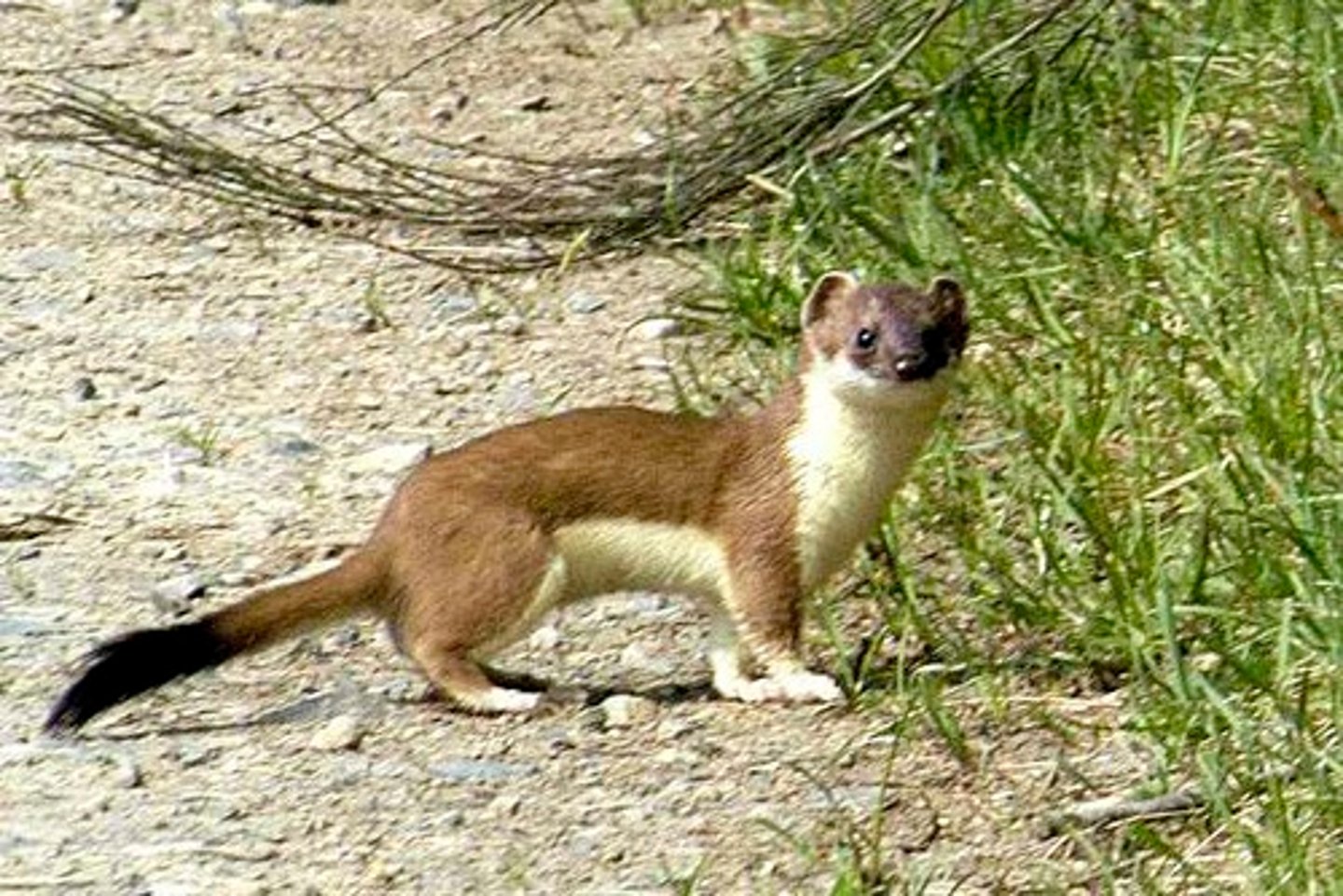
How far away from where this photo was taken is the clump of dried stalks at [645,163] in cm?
675

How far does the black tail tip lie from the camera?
453 cm

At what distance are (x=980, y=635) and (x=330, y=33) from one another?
4.04m

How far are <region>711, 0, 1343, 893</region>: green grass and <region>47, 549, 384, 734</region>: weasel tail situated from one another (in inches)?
28.0

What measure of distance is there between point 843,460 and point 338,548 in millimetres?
981

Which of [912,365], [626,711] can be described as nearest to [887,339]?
[912,365]

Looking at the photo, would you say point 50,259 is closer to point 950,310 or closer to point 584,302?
point 584,302

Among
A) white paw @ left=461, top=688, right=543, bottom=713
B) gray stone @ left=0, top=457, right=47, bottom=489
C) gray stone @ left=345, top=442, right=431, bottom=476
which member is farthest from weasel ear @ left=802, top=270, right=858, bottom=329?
gray stone @ left=0, top=457, right=47, bottom=489

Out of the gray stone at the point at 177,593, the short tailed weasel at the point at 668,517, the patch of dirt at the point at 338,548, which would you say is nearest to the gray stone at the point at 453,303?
the patch of dirt at the point at 338,548

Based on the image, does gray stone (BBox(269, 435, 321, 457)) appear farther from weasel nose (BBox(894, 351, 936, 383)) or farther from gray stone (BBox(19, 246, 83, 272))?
weasel nose (BBox(894, 351, 936, 383))

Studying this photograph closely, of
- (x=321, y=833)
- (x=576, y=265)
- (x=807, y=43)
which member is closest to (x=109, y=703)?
(x=321, y=833)

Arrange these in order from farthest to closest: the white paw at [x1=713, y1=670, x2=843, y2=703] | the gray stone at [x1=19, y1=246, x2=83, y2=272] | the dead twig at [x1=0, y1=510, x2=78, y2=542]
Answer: the gray stone at [x1=19, y1=246, x2=83, y2=272], the dead twig at [x1=0, y1=510, x2=78, y2=542], the white paw at [x1=713, y1=670, x2=843, y2=703]

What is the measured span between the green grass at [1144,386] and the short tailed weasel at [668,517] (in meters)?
0.21

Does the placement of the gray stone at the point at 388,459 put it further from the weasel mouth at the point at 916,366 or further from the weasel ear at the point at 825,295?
the weasel mouth at the point at 916,366

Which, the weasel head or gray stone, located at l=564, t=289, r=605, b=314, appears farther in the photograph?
gray stone, located at l=564, t=289, r=605, b=314
